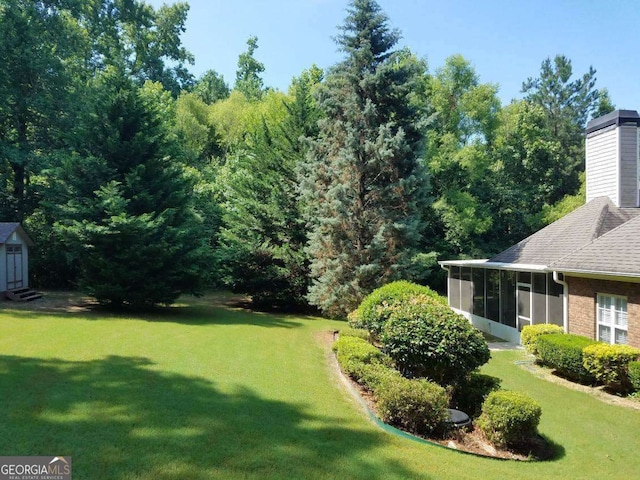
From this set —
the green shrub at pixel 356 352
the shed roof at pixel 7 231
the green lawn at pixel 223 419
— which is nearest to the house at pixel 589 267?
the green lawn at pixel 223 419

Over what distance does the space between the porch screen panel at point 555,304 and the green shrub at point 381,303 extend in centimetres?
358

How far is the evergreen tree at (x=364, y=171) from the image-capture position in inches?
635

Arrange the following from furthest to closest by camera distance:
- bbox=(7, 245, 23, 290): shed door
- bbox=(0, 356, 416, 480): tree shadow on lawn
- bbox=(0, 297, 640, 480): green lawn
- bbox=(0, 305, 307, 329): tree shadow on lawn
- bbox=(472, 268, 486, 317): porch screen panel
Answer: bbox=(7, 245, 23, 290): shed door < bbox=(472, 268, 486, 317): porch screen panel < bbox=(0, 305, 307, 329): tree shadow on lawn < bbox=(0, 297, 640, 480): green lawn < bbox=(0, 356, 416, 480): tree shadow on lawn

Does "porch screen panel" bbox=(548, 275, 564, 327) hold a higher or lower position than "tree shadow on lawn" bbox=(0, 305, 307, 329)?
higher

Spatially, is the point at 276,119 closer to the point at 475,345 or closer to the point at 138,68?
the point at 475,345

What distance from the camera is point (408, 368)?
8.09 metres

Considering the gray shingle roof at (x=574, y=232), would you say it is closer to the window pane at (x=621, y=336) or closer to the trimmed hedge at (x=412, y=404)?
the window pane at (x=621, y=336)

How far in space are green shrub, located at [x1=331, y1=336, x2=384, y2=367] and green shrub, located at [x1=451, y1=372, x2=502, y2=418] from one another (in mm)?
1576

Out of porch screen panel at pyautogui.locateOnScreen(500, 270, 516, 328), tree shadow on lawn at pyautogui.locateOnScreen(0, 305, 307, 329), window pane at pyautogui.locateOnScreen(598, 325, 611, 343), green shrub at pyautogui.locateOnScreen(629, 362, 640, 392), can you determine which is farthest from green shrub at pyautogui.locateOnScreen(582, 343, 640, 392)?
tree shadow on lawn at pyautogui.locateOnScreen(0, 305, 307, 329)

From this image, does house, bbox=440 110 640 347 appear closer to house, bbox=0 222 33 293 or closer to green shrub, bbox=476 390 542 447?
green shrub, bbox=476 390 542 447

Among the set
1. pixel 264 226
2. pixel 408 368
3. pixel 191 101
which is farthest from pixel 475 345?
pixel 191 101

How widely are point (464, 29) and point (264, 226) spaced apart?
1158cm

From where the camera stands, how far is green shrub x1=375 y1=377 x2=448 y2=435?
20.0 ft

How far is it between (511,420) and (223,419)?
150 inches
